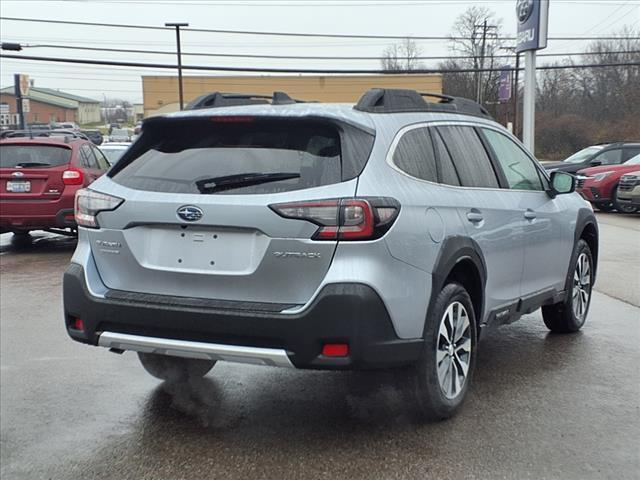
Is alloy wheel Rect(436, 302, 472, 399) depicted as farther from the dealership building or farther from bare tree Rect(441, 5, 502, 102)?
the dealership building

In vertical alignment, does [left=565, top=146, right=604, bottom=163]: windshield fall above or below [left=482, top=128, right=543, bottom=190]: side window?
below

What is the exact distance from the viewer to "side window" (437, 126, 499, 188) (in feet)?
14.6

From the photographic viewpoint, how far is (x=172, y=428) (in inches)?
160

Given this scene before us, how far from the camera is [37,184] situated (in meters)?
10.4

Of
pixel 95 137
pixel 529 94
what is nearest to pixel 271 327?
pixel 529 94

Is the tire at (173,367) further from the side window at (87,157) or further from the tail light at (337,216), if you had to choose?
the side window at (87,157)

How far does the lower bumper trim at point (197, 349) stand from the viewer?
11.2 feet

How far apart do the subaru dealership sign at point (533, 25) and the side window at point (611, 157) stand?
16.4ft

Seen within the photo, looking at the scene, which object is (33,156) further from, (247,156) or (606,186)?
(606,186)

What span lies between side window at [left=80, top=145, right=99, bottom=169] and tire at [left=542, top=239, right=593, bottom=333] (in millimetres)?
7640

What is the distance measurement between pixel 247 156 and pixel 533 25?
46.1 feet

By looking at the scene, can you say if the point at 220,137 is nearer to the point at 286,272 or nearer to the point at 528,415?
the point at 286,272

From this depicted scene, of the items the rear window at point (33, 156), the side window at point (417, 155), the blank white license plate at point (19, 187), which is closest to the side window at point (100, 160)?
the rear window at point (33, 156)

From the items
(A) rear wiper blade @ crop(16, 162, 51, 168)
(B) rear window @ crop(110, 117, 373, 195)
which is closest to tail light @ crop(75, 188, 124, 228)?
(B) rear window @ crop(110, 117, 373, 195)
